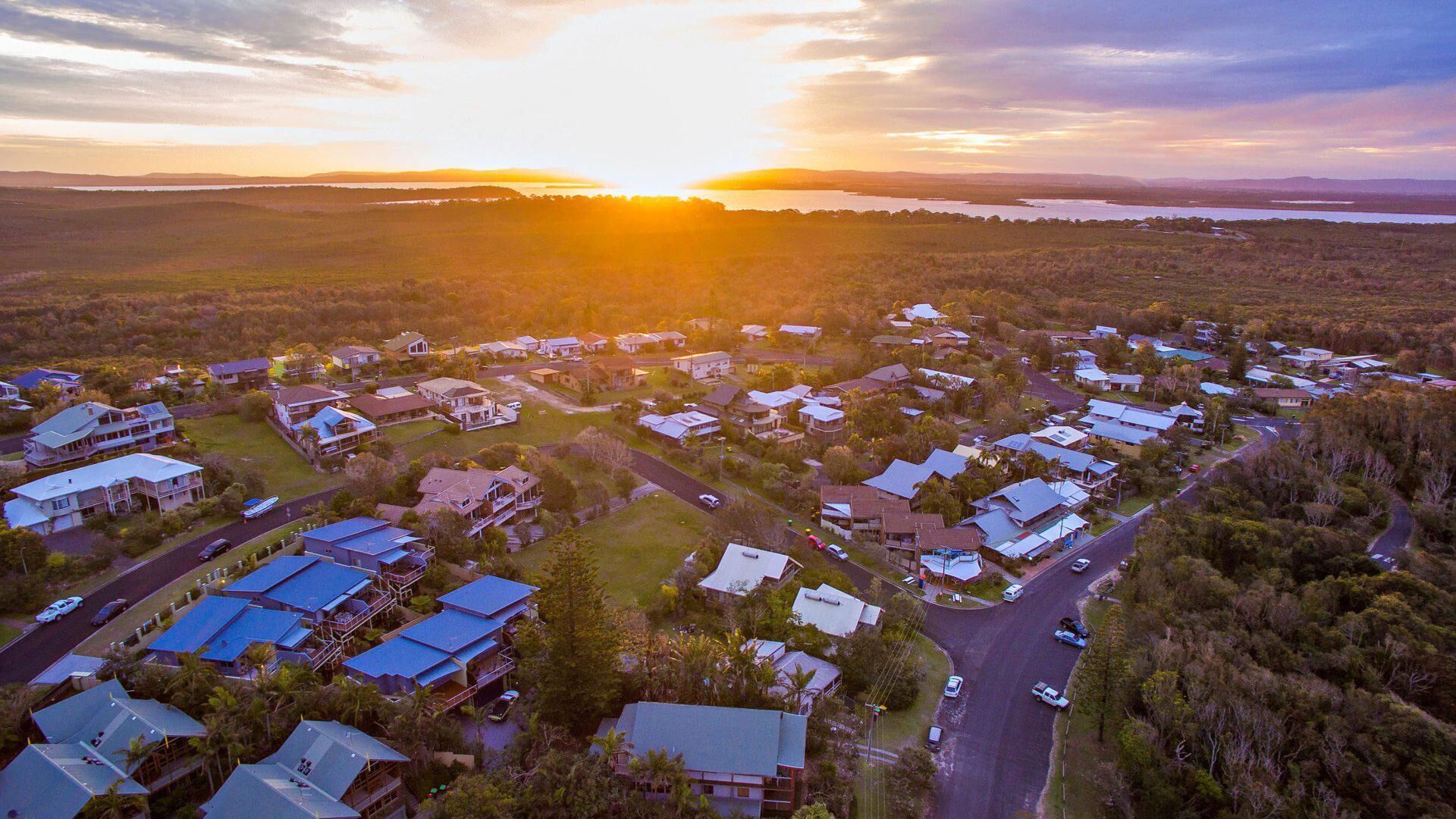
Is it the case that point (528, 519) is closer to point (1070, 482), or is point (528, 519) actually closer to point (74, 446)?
point (74, 446)

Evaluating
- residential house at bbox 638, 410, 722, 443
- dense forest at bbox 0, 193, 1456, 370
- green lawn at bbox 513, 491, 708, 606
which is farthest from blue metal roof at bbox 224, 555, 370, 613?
dense forest at bbox 0, 193, 1456, 370

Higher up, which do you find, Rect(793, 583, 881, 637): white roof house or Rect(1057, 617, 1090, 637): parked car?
Rect(793, 583, 881, 637): white roof house

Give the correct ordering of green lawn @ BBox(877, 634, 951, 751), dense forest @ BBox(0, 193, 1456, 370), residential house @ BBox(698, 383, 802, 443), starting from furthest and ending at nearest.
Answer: dense forest @ BBox(0, 193, 1456, 370) → residential house @ BBox(698, 383, 802, 443) → green lawn @ BBox(877, 634, 951, 751)

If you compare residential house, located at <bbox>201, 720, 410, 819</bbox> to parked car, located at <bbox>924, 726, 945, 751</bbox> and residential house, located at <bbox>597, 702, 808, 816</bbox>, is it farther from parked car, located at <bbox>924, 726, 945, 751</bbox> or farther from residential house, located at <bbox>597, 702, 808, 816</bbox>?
parked car, located at <bbox>924, 726, 945, 751</bbox>

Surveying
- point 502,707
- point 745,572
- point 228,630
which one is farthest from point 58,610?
point 745,572

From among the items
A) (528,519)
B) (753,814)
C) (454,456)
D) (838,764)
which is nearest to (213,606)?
(528,519)

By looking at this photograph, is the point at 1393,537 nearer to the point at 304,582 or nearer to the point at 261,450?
the point at 304,582

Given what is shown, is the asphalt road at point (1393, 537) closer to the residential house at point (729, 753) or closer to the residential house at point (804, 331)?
the residential house at point (729, 753)
